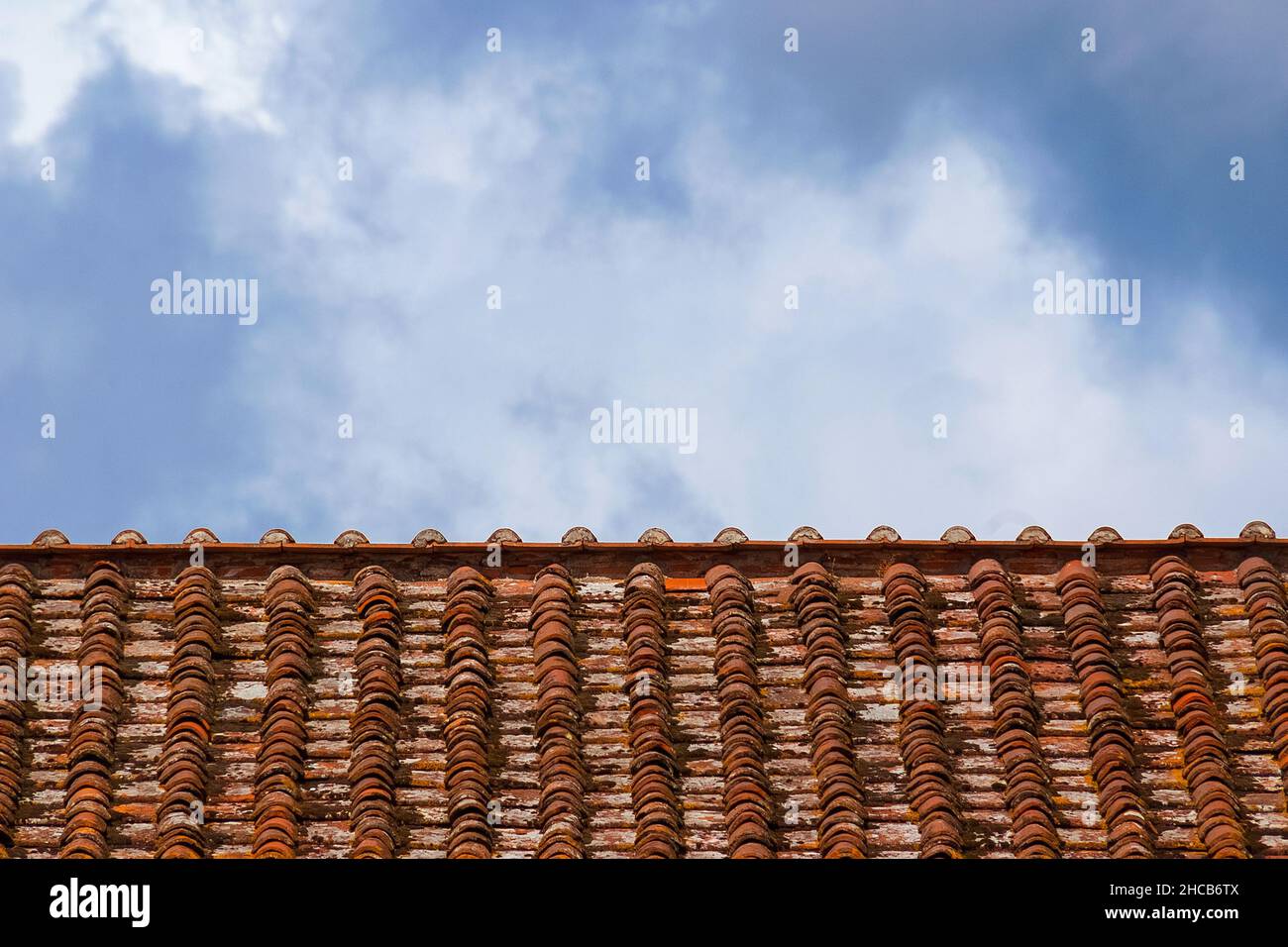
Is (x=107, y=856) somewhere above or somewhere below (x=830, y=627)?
below

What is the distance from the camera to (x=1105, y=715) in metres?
12.7

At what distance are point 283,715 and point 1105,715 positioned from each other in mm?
4766

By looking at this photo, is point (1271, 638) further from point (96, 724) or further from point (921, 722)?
point (96, 724)

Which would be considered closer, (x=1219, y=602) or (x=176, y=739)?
(x=176, y=739)

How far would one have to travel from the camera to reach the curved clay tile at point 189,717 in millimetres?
11805

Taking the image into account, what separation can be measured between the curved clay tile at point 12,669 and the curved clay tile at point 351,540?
1.94 metres

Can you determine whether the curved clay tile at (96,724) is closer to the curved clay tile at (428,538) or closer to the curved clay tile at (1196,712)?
the curved clay tile at (428,538)

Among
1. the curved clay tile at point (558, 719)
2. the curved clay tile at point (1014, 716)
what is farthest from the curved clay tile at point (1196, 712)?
the curved clay tile at point (558, 719)

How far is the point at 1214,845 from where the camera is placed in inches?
460

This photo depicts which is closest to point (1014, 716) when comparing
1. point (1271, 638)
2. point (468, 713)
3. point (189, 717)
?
point (1271, 638)

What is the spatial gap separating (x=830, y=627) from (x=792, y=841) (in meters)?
1.96

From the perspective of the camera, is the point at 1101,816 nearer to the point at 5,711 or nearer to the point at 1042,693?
the point at 1042,693
